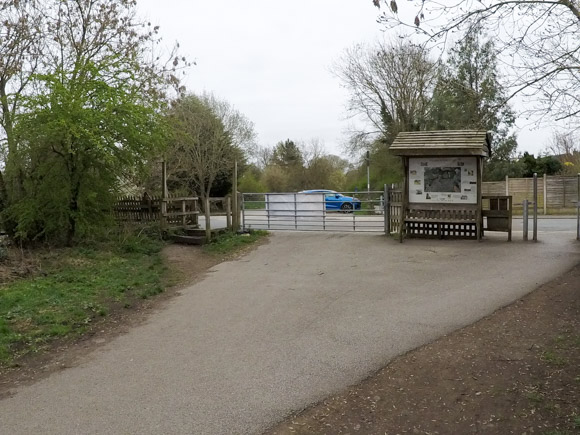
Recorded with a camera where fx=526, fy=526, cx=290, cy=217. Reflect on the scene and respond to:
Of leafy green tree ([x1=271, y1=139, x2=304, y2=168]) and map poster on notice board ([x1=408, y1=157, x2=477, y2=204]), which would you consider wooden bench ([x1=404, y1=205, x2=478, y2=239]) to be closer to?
map poster on notice board ([x1=408, y1=157, x2=477, y2=204])

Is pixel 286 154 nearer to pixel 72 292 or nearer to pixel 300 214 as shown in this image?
pixel 300 214

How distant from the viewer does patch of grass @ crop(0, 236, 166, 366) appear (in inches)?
294

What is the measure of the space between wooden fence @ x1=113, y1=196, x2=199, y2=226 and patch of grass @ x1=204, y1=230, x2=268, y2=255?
6.28ft

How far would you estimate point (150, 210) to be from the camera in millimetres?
17812

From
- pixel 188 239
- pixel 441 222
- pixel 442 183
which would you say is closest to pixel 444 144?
pixel 442 183

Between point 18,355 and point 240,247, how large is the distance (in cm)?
953

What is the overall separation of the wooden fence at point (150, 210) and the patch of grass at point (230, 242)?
6.28 ft

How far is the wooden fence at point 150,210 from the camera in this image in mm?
17737

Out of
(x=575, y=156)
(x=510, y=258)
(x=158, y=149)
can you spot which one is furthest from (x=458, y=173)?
(x=575, y=156)

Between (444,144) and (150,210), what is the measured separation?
973 centimetres

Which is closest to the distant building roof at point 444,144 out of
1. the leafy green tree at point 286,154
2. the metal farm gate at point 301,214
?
the metal farm gate at point 301,214

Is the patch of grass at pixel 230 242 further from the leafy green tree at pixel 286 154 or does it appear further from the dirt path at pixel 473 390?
the leafy green tree at pixel 286 154

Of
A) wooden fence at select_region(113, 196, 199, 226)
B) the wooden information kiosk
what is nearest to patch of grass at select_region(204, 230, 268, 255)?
wooden fence at select_region(113, 196, 199, 226)

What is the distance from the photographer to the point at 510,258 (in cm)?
1191
